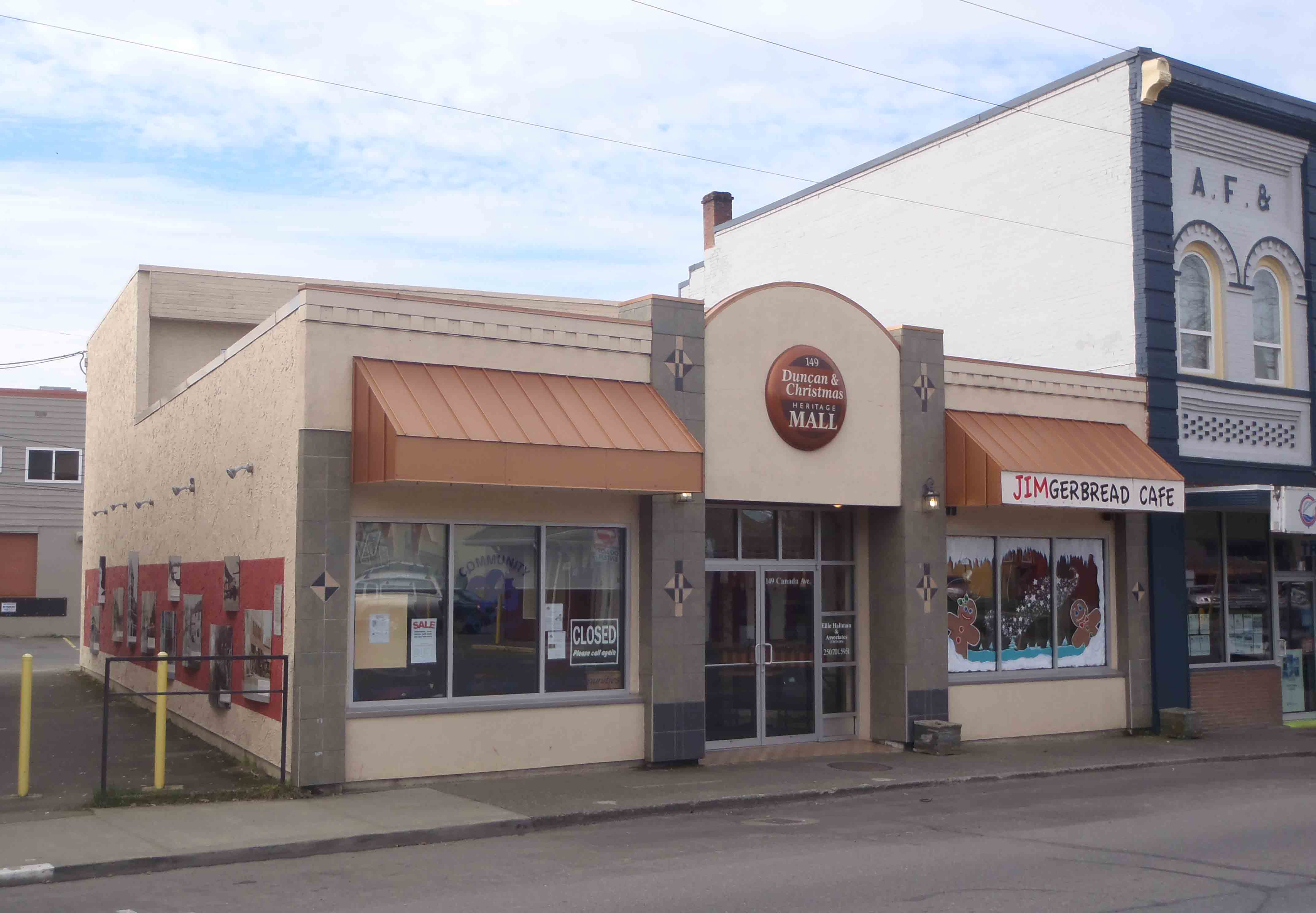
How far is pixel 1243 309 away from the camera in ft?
63.9

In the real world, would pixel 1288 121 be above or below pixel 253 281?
above

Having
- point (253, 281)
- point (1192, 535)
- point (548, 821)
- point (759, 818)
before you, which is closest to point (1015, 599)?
point (1192, 535)

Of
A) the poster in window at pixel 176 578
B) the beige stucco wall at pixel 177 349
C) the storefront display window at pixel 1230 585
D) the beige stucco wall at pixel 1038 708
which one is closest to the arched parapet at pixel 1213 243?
the storefront display window at pixel 1230 585

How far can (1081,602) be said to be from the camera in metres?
17.6

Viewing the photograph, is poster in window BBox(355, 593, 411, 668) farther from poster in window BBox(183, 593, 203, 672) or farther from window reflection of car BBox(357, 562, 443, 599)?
poster in window BBox(183, 593, 203, 672)

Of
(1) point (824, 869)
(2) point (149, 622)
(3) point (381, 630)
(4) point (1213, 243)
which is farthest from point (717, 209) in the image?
(1) point (824, 869)

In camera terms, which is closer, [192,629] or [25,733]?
[25,733]

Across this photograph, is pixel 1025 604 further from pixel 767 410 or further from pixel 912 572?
pixel 767 410

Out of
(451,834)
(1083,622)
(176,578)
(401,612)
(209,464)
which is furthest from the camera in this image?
(1083,622)

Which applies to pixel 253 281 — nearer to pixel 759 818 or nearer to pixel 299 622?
pixel 299 622

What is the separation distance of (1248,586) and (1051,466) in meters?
5.53

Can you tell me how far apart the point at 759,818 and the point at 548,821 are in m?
1.92

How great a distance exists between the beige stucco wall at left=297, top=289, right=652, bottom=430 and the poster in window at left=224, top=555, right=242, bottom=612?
284cm

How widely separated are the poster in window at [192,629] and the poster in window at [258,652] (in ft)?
8.35
